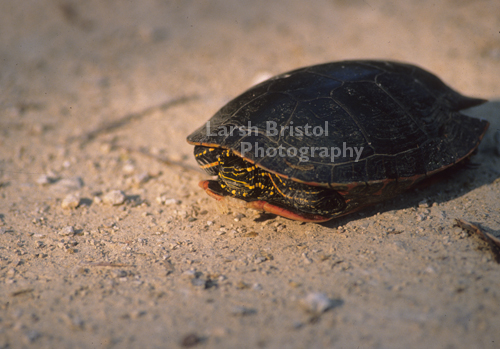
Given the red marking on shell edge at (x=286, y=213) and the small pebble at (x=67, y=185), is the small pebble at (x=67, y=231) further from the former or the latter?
the red marking on shell edge at (x=286, y=213)

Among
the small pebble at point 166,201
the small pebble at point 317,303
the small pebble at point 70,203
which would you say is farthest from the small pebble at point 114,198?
the small pebble at point 317,303

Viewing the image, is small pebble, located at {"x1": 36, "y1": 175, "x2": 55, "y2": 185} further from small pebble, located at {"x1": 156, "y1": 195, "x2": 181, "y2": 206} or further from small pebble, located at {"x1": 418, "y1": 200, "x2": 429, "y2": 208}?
small pebble, located at {"x1": 418, "y1": 200, "x2": 429, "y2": 208}

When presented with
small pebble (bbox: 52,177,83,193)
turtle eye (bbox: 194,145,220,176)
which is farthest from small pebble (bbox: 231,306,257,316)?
small pebble (bbox: 52,177,83,193)

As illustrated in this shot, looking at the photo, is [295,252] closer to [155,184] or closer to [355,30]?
[155,184]

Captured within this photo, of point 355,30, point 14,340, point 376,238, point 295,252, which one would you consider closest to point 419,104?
point 376,238

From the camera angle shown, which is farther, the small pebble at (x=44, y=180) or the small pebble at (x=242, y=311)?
the small pebble at (x=44, y=180)

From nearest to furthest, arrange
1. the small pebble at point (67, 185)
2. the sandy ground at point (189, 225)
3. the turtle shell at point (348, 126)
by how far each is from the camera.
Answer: the sandy ground at point (189, 225) < the turtle shell at point (348, 126) < the small pebble at point (67, 185)
